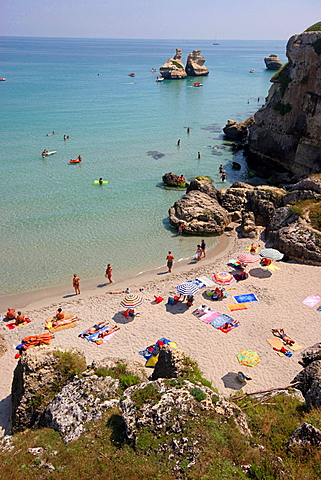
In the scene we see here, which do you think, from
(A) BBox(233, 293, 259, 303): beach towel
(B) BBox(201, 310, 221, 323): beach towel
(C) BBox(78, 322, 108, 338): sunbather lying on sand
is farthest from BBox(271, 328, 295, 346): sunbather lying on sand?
(C) BBox(78, 322, 108, 338): sunbather lying on sand

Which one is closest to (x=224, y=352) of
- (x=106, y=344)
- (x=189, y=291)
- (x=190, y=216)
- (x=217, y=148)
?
(x=189, y=291)

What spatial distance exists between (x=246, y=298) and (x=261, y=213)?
11.9 meters

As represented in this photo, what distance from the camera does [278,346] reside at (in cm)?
1655

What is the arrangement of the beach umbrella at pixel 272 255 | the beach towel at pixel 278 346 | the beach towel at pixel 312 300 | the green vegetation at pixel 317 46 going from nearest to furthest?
the beach towel at pixel 278 346 < the beach towel at pixel 312 300 < the beach umbrella at pixel 272 255 < the green vegetation at pixel 317 46

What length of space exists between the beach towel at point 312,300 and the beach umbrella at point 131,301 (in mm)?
8738

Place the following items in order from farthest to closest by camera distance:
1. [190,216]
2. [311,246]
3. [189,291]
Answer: [190,216], [311,246], [189,291]

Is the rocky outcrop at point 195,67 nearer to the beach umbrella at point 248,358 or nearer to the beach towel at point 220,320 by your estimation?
the beach towel at point 220,320


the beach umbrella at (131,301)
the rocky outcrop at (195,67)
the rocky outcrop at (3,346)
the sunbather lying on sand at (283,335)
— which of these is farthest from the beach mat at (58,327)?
the rocky outcrop at (195,67)

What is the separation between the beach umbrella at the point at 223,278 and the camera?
2166 centimetres

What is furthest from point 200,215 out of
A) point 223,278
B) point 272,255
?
point 223,278

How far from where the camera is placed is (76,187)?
122 ft

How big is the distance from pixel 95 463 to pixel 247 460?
3.53 metres

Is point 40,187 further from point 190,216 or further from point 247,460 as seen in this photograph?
point 247,460

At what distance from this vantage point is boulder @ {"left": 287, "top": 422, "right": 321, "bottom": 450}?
8.72 metres
